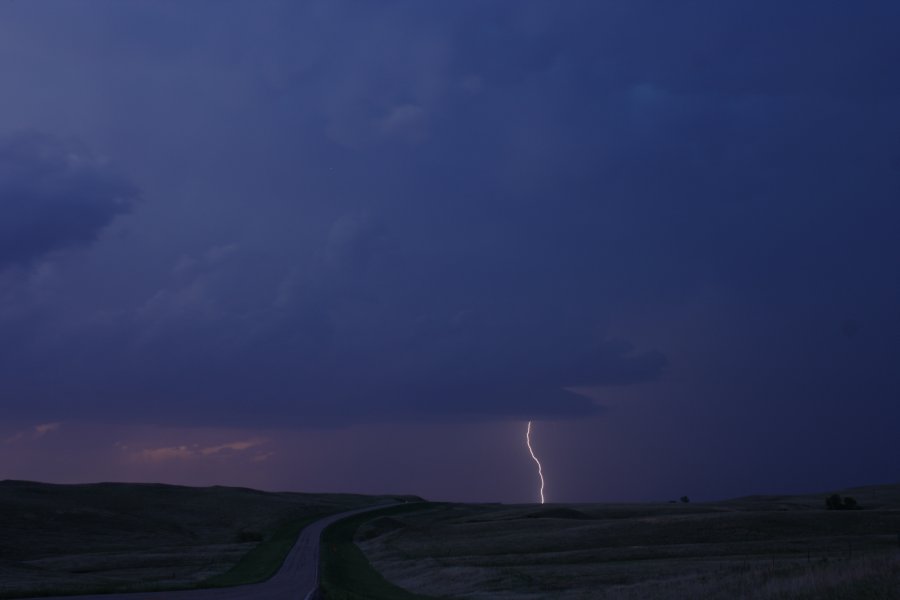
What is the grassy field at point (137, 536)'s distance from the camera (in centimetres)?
5056

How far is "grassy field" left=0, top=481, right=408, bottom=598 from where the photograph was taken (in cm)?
5056

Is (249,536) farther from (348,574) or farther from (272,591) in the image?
(272,591)

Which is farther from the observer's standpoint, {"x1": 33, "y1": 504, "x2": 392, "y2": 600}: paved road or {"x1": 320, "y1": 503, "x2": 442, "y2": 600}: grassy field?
{"x1": 320, "y1": 503, "x2": 442, "y2": 600}: grassy field

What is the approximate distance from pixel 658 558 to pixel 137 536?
69.2 meters

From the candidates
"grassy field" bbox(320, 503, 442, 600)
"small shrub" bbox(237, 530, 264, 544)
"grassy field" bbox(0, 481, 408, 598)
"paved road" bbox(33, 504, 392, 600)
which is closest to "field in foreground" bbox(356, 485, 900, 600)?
"grassy field" bbox(320, 503, 442, 600)

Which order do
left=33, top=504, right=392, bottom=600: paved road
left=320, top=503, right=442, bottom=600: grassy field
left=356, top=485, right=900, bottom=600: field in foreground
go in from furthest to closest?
left=320, top=503, right=442, bottom=600: grassy field < left=33, top=504, right=392, bottom=600: paved road < left=356, top=485, right=900, bottom=600: field in foreground

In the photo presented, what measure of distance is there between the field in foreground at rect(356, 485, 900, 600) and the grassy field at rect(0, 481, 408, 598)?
38.2ft

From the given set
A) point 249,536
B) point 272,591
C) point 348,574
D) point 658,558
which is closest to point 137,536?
point 249,536

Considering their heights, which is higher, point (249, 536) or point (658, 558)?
point (249, 536)

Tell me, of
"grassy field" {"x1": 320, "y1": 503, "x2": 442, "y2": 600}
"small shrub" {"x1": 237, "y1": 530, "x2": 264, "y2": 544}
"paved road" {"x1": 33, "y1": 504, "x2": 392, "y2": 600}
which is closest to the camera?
"paved road" {"x1": 33, "y1": 504, "x2": 392, "y2": 600}

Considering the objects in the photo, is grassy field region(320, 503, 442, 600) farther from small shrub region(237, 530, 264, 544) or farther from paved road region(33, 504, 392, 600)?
small shrub region(237, 530, 264, 544)

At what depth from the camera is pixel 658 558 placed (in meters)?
51.0

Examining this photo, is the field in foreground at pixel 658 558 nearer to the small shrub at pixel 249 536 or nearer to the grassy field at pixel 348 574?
the grassy field at pixel 348 574

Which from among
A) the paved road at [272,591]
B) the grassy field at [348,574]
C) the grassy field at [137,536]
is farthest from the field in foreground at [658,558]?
the grassy field at [137,536]
